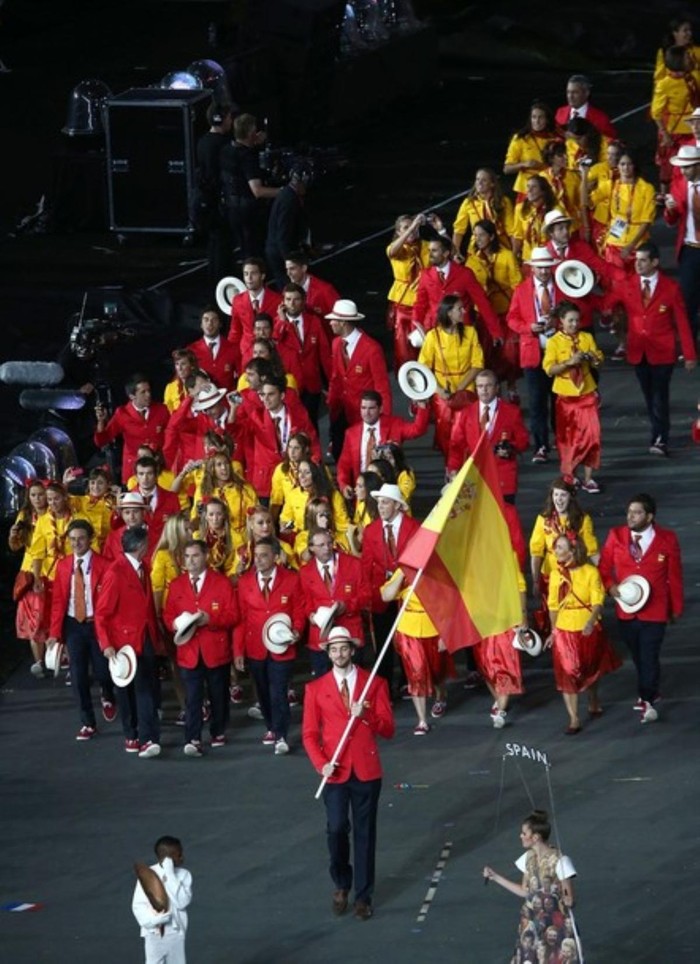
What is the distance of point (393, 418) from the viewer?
2062 centimetres

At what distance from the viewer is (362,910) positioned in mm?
16141

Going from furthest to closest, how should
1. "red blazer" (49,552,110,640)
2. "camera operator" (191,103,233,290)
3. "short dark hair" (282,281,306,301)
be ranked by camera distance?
"camera operator" (191,103,233,290) → "short dark hair" (282,281,306,301) → "red blazer" (49,552,110,640)

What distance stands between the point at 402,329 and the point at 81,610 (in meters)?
5.48

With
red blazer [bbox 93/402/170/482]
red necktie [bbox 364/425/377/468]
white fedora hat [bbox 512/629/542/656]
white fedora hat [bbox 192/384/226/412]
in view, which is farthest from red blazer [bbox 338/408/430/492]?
white fedora hat [bbox 512/629/542/656]

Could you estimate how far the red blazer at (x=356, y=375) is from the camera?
2169cm

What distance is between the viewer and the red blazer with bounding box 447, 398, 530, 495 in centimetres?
2014

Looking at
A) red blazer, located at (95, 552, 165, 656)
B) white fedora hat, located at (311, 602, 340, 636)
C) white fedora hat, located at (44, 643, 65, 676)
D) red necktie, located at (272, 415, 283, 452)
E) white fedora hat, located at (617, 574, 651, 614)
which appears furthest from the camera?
red necktie, located at (272, 415, 283, 452)

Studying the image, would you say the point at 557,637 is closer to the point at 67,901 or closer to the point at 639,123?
the point at 67,901

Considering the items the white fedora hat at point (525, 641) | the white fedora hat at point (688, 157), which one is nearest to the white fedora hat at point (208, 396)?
the white fedora hat at point (525, 641)

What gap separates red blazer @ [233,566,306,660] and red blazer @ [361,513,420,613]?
60 cm

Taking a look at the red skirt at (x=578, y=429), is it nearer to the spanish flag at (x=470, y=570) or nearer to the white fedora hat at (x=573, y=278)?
the white fedora hat at (x=573, y=278)

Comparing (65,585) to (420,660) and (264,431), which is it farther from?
(264,431)

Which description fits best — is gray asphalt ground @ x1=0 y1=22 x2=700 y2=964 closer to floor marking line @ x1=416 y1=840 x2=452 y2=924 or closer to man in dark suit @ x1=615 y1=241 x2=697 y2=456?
floor marking line @ x1=416 y1=840 x2=452 y2=924

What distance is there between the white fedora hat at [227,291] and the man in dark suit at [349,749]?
24.3 feet
